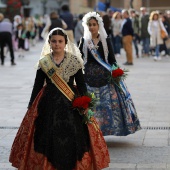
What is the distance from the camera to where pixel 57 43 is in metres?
6.64

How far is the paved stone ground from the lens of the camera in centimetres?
802

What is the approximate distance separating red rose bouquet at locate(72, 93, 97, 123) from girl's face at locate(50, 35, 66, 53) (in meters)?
0.51

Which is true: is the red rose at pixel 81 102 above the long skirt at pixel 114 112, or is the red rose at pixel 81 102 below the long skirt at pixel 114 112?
above

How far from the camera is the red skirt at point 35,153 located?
21.3 ft

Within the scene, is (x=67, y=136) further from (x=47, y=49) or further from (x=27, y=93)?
(x=27, y=93)

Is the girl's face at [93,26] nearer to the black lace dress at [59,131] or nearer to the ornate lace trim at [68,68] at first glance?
the ornate lace trim at [68,68]

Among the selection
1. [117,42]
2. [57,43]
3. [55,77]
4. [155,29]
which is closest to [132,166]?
[55,77]

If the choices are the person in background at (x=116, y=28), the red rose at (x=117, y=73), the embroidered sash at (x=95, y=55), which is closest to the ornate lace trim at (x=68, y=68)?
the red rose at (x=117, y=73)

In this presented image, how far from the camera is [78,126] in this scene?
21.6 feet

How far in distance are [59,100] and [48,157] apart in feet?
1.79

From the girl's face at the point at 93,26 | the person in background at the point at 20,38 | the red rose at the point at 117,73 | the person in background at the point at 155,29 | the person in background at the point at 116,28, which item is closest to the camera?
the red rose at the point at 117,73

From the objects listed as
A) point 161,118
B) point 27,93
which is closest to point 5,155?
point 161,118

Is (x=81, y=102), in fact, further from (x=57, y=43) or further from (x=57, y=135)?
(x=57, y=43)

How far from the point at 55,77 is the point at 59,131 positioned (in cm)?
53
